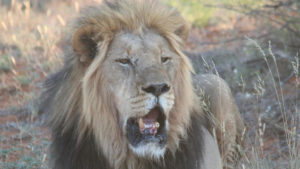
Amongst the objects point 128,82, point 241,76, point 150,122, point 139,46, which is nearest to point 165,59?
point 139,46

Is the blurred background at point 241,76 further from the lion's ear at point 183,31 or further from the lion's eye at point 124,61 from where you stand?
the lion's eye at point 124,61

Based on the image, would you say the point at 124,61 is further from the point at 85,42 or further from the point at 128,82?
the point at 85,42

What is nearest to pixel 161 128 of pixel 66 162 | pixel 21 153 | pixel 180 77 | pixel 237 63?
pixel 180 77

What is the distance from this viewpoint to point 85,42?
3258mm

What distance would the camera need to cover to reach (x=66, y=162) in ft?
10.8

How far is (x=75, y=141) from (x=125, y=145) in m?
0.36

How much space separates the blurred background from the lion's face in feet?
2.41

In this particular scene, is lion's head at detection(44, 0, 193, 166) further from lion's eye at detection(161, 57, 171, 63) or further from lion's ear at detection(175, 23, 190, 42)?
lion's ear at detection(175, 23, 190, 42)

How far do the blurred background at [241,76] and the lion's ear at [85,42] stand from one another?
54 centimetres

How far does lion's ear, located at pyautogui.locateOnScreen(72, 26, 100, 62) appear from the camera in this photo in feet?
10.5

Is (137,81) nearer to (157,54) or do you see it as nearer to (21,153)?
(157,54)

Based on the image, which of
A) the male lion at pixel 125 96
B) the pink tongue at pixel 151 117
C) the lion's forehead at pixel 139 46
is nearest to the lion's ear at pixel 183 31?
the male lion at pixel 125 96

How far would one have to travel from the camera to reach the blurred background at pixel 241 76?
15.8 ft

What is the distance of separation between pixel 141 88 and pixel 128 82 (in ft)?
0.53
